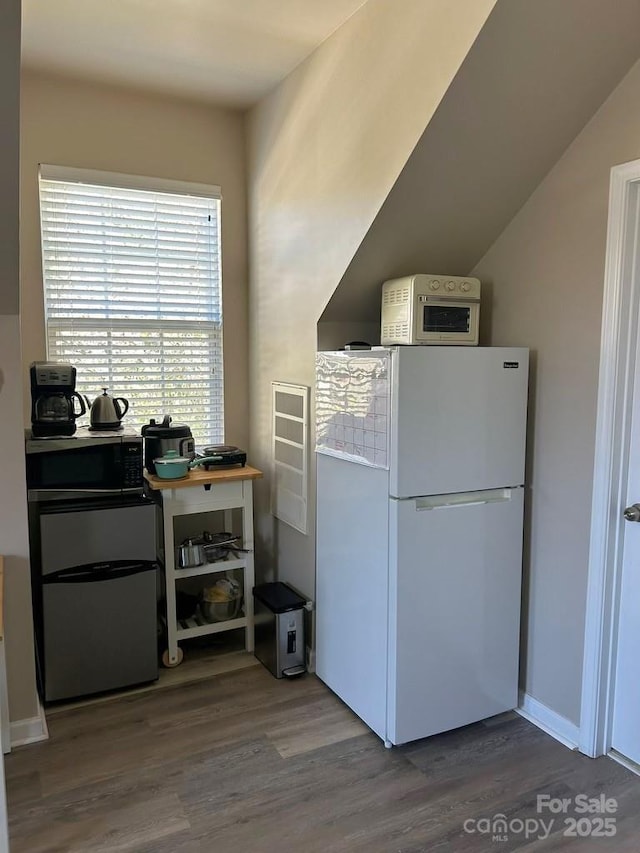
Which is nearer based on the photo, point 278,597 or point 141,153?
point 278,597

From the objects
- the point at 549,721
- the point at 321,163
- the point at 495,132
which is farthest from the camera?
the point at 321,163

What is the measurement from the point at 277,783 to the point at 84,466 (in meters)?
1.48

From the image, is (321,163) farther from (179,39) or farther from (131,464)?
(131,464)

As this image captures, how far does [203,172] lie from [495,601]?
268 cm

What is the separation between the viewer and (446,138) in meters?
2.15

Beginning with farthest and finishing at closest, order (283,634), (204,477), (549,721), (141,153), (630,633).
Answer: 1. (141,153)
2. (204,477)
3. (283,634)
4. (549,721)
5. (630,633)

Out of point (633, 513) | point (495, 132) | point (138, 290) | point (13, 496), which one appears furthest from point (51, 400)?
point (633, 513)

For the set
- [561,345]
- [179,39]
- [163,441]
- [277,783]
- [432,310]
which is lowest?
[277,783]

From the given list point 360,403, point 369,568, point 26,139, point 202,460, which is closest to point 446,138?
point 360,403

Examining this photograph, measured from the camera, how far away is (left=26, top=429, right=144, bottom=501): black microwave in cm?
266

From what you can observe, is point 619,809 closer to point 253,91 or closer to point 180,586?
point 180,586

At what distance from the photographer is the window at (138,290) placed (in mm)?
3227

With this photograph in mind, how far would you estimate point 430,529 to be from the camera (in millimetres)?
2398

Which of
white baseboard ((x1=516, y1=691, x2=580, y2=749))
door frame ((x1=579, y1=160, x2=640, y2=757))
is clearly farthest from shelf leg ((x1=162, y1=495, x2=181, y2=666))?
door frame ((x1=579, y1=160, x2=640, y2=757))
